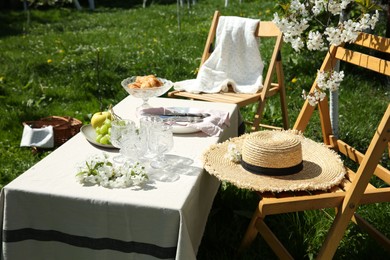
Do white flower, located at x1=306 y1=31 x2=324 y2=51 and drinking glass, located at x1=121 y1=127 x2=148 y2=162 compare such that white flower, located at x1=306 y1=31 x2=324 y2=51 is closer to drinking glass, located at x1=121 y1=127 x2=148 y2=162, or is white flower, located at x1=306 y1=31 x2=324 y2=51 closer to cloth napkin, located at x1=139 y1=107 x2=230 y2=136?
cloth napkin, located at x1=139 y1=107 x2=230 y2=136

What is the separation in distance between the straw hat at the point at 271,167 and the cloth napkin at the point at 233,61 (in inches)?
76.9

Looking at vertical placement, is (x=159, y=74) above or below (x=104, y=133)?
below

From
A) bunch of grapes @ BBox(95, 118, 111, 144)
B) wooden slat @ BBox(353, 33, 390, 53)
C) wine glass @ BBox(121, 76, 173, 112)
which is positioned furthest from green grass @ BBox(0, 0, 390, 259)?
wooden slat @ BBox(353, 33, 390, 53)

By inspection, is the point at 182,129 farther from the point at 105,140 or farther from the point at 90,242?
the point at 90,242

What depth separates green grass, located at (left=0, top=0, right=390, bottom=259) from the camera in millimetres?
3166

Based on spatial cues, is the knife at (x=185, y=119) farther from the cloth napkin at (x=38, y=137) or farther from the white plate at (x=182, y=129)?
the cloth napkin at (x=38, y=137)

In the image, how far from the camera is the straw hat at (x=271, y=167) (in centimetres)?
239

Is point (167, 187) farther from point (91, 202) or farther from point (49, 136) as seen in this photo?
point (49, 136)

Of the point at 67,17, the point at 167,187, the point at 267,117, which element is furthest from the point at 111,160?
the point at 67,17

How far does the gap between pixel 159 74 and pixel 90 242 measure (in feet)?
14.4

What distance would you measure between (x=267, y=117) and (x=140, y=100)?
182 centimetres

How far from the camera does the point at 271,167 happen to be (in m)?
2.45

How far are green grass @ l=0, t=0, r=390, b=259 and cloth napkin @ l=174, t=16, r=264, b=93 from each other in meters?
0.54

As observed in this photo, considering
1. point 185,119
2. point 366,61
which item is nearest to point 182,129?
point 185,119
